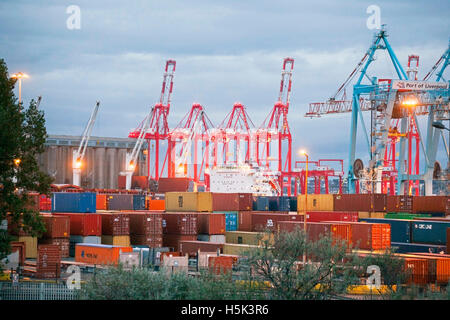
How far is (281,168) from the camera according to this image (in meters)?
122

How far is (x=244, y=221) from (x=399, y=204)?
487 inches

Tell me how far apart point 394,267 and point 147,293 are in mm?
11808

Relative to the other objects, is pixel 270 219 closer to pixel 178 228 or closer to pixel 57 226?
pixel 178 228

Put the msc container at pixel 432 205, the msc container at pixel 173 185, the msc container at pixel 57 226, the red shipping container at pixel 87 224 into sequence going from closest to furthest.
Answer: the msc container at pixel 57 226
the red shipping container at pixel 87 224
the msc container at pixel 432 205
the msc container at pixel 173 185

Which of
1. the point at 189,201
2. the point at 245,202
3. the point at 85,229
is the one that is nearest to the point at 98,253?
the point at 85,229

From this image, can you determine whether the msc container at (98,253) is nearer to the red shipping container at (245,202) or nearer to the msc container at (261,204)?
the red shipping container at (245,202)

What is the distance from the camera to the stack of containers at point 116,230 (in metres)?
44.1

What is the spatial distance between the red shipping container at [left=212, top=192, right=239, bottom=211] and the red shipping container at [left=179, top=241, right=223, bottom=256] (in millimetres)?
12775

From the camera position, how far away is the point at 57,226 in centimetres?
4122

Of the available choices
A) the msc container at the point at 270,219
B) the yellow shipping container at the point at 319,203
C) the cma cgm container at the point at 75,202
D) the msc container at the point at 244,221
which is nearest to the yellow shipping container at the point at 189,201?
the msc container at the point at 244,221

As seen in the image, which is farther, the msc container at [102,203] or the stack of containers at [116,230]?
the msc container at [102,203]

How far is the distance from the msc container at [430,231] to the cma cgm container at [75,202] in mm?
21504
